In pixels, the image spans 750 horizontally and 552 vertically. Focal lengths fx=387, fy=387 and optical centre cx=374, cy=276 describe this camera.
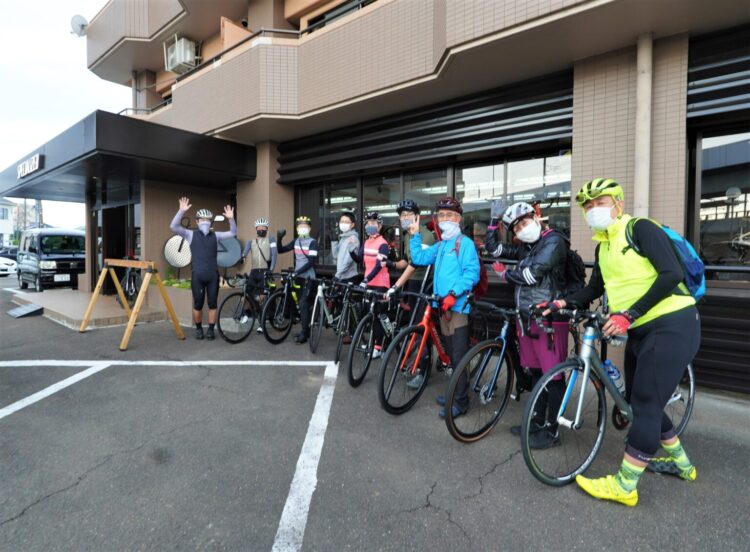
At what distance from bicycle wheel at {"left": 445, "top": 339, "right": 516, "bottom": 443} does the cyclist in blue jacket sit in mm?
100

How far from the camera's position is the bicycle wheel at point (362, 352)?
4133mm

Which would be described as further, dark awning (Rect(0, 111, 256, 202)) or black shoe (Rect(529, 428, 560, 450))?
dark awning (Rect(0, 111, 256, 202))

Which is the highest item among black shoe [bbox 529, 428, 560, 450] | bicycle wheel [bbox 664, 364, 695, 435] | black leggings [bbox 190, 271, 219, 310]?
black leggings [bbox 190, 271, 219, 310]

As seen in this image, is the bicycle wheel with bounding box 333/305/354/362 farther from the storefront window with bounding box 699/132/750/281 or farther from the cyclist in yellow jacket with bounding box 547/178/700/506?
the storefront window with bounding box 699/132/750/281

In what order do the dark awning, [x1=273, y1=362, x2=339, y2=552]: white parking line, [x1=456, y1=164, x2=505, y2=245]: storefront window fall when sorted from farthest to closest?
the dark awning < [x1=456, y1=164, x2=505, y2=245]: storefront window < [x1=273, y1=362, x2=339, y2=552]: white parking line

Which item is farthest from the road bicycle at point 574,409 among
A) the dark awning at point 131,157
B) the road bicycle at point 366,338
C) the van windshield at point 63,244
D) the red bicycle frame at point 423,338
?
the van windshield at point 63,244

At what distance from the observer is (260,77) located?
23.9 feet

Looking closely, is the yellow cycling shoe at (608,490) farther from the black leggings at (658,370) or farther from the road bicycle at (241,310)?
the road bicycle at (241,310)

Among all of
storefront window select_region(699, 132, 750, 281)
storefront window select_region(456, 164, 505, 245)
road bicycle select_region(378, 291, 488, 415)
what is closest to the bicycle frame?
road bicycle select_region(378, 291, 488, 415)

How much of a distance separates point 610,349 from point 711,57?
11.5ft

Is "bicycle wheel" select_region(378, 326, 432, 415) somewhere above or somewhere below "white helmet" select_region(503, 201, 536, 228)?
below

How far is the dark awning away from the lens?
263 inches

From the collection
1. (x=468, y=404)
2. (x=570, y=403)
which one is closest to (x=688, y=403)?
(x=570, y=403)

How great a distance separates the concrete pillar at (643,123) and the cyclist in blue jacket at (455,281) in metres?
2.47
